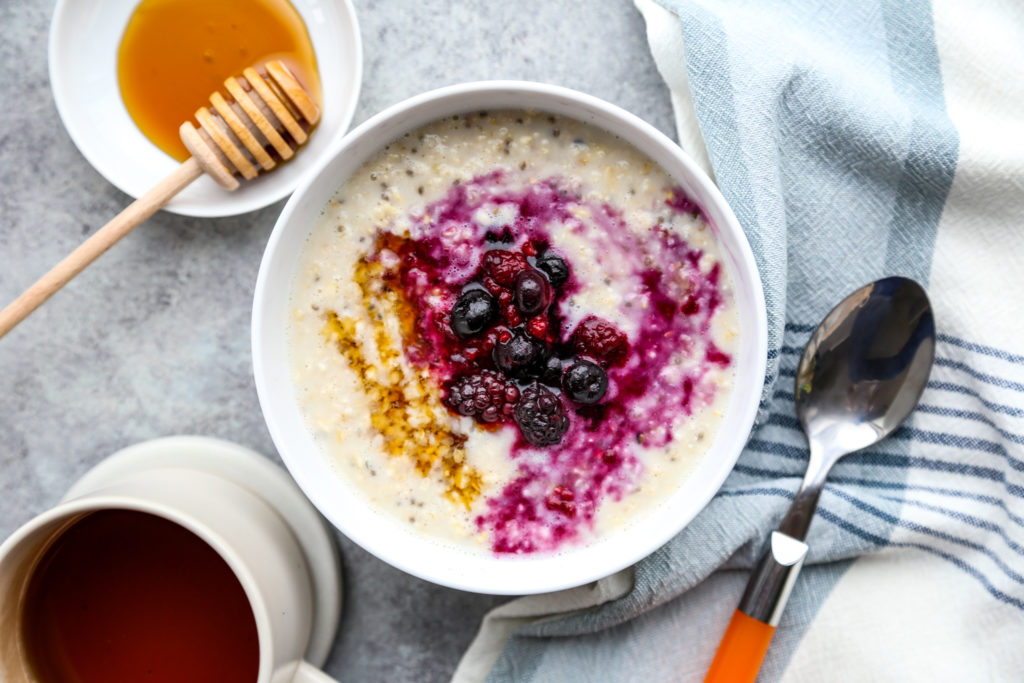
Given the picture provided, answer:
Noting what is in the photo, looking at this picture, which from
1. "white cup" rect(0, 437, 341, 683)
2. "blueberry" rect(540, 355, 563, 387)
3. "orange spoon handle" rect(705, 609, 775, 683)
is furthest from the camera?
"orange spoon handle" rect(705, 609, 775, 683)

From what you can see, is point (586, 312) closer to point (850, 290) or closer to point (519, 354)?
point (519, 354)

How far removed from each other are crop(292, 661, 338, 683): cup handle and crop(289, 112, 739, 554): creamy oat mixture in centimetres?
25

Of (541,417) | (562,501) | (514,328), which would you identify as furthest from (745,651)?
(514,328)

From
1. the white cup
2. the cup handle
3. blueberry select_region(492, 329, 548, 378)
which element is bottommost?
the cup handle

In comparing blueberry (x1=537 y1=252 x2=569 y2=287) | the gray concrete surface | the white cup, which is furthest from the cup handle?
blueberry (x1=537 y1=252 x2=569 y2=287)

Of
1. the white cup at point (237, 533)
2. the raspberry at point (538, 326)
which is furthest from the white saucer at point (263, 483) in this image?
the raspberry at point (538, 326)

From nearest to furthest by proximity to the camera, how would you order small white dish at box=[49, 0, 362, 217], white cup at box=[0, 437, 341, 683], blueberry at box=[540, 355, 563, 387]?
white cup at box=[0, 437, 341, 683]
blueberry at box=[540, 355, 563, 387]
small white dish at box=[49, 0, 362, 217]

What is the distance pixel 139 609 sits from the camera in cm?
123

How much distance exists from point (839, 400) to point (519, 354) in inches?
20.8

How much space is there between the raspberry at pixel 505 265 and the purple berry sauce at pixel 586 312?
0.6 inches

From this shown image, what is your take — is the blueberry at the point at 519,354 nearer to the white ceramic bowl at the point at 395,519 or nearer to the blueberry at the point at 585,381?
the blueberry at the point at 585,381

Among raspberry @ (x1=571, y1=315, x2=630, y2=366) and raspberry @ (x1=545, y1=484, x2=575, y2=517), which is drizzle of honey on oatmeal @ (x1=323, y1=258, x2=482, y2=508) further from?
raspberry @ (x1=571, y1=315, x2=630, y2=366)

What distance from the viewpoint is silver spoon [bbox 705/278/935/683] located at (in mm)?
1299

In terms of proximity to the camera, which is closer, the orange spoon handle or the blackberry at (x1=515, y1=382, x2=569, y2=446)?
the blackberry at (x1=515, y1=382, x2=569, y2=446)
